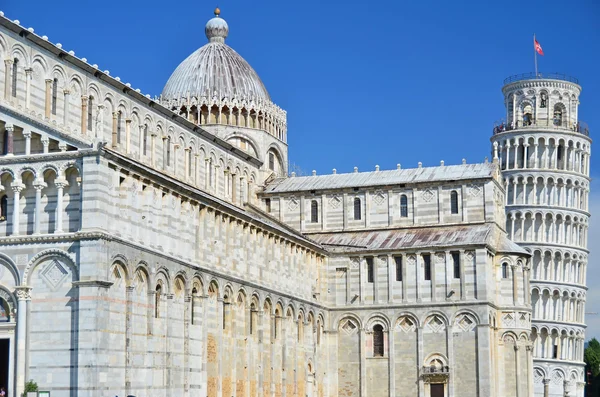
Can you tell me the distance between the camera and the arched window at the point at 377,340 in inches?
2687

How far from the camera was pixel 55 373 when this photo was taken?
42.2m

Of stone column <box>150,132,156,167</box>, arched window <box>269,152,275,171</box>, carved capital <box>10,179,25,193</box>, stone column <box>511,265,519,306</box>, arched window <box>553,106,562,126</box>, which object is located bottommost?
stone column <box>511,265,519,306</box>

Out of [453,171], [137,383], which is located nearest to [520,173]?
[453,171]

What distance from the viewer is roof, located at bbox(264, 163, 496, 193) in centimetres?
7131

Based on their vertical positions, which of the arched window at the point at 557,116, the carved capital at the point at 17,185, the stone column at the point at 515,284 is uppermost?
the arched window at the point at 557,116

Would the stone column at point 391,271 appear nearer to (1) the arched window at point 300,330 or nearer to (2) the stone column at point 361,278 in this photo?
(2) the stone column at point 361,278

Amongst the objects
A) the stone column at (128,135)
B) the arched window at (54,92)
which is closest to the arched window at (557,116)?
the stone column at (128,135)

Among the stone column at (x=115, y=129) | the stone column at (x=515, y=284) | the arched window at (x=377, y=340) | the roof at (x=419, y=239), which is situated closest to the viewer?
the stone column at (x=115, y=129)

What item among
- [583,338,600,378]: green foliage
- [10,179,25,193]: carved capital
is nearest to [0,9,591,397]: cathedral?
[10,179,25,193]: carved capital

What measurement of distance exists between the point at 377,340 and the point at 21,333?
1182 inches

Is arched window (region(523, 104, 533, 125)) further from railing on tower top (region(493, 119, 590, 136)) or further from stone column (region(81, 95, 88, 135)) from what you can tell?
stone column (region(81, 95, 88, 135))

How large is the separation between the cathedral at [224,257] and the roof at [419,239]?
0.17 meters

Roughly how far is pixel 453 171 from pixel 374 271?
28.3ft

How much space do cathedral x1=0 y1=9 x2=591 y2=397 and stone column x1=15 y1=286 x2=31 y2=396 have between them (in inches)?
2.1
